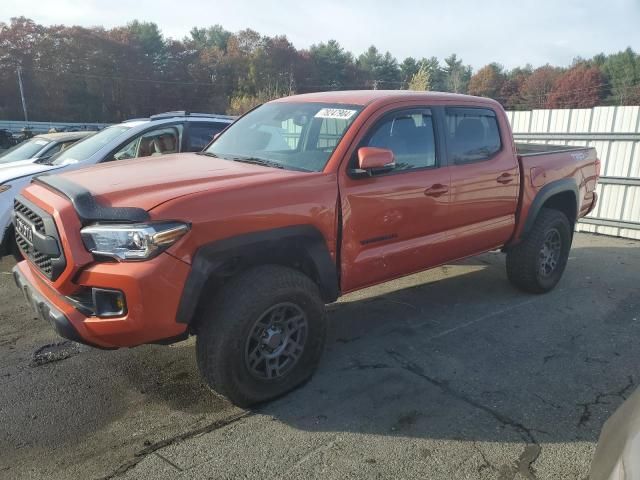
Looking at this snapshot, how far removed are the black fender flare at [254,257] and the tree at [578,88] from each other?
81.1m

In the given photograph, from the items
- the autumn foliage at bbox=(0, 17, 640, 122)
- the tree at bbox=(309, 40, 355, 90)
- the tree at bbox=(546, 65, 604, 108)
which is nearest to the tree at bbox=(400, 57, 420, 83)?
the autumn foliage at bbox=(0, 17, 640, 122)

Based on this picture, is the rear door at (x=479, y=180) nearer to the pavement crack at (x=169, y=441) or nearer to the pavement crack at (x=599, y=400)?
the pavement crack at (x=599, y=400)

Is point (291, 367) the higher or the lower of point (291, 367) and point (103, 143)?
the lower

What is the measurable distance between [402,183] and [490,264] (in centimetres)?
346

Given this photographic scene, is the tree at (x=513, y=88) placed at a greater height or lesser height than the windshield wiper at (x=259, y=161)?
greater

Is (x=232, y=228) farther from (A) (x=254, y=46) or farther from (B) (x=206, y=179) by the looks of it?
(A) (x=254, y=46)

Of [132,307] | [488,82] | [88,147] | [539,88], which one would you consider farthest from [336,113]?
[488,82]

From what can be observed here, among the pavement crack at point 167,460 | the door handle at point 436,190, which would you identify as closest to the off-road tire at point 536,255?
the door handle at point 436,190

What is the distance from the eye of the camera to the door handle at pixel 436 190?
3.91 metres

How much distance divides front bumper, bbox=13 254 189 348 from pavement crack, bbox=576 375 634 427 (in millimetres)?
2463

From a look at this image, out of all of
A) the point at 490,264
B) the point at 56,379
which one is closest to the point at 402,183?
the point at 56,379

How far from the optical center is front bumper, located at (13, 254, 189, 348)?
2559 millimetres

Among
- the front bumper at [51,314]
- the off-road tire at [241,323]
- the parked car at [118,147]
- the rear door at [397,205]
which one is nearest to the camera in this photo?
the front bumper at [51,314]

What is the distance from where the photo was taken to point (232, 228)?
2.84 m
